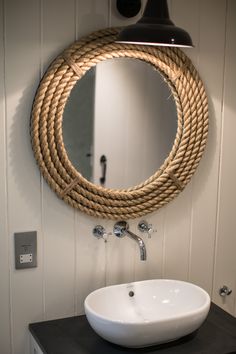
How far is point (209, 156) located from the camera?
192cm

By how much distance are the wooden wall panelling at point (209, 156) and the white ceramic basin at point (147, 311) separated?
0.79 ft

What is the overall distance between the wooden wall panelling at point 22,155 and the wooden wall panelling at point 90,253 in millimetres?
153

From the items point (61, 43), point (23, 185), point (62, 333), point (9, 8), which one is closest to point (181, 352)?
point (62, 333)

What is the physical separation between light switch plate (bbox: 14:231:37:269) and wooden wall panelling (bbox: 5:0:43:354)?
2 centimetres

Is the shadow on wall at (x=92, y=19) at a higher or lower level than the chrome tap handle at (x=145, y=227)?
higher

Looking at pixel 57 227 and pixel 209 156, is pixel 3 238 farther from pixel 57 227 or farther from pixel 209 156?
pixel 209 156

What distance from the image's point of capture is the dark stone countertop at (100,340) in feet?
5.01

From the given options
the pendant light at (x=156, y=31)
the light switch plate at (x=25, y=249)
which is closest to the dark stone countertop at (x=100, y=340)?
the light switch plate at (x=25, y=249)

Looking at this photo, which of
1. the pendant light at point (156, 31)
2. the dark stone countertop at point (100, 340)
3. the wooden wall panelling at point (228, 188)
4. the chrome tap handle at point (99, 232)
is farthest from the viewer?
the wooden wall panelling at point (228, 188)

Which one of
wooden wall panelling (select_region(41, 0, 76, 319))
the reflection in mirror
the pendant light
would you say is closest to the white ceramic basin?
wooden wall panelling (select_region(41, 0, 76, 319))

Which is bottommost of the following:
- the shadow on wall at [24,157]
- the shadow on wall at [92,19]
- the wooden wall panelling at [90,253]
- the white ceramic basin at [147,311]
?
the white ceramic basin at [147,311]

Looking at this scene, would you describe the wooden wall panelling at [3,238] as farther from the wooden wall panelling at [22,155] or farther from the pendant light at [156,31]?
the pendant light at [156,31]

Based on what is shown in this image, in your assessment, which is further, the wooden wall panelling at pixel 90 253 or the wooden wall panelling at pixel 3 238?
the wooden wall panelling at pixel 90 253

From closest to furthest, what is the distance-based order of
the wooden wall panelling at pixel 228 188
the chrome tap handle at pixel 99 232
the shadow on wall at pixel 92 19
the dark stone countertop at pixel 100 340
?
the dark stone countertop at pixel 100 340, the shadow on wall at pixel 92 19, the chrome tap handle at pixel 99 232, the wooden wall panelling at pixel 228 188
